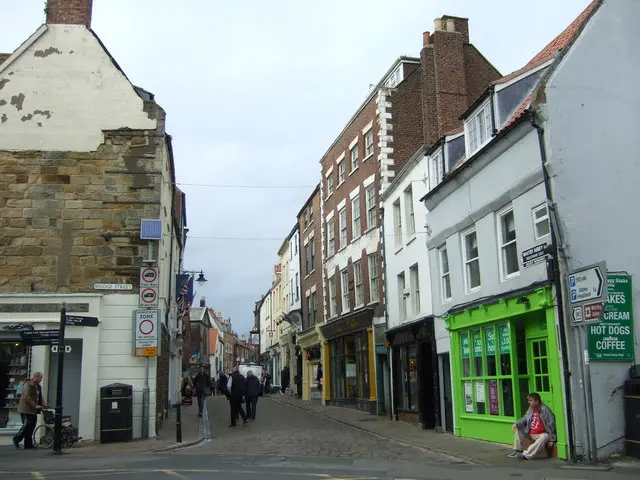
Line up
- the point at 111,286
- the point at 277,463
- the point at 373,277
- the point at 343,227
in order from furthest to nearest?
the point at 343,227
the point at 373,277
the point at 111,286
the point at 277,463

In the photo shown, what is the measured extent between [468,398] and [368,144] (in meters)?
13.3

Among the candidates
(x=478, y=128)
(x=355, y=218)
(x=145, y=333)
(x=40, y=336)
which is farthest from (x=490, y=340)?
(x=355, y=218)

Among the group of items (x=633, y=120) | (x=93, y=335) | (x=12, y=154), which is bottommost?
(x=93, y=335)

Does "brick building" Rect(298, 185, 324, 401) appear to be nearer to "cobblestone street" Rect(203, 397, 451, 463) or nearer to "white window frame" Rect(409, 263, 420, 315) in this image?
"cobblestone street" Rect(203, 397, 451, 463)

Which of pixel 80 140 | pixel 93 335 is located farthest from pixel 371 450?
pixel 80 140

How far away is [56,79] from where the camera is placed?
1839 centimetres

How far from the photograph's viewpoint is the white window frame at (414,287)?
2122 centimetres

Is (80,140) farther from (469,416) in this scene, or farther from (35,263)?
(469,416)

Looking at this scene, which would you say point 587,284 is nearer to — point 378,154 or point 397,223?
point 397,223

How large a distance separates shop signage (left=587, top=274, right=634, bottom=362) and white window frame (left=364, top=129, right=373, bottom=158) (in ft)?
50.1

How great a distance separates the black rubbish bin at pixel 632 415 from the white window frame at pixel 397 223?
11.4 meters

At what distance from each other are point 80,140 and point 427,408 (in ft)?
39.7

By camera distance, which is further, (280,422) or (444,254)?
(280,422)

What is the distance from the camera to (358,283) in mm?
28062
